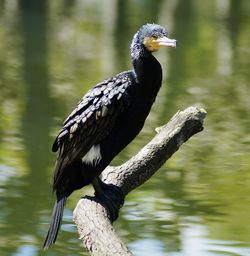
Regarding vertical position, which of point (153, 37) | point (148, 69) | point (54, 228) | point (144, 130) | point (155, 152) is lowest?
point (144, 130)

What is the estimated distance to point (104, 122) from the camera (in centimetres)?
421

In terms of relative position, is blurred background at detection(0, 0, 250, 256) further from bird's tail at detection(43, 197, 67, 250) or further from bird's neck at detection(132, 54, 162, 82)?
bird's neck at detection(132, 54, 162, 82)

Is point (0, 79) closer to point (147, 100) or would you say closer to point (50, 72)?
point (50, 72)

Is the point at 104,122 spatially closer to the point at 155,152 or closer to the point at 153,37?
the point at 155,152

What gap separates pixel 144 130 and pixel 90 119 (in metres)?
5.74

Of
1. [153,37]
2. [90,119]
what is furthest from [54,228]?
[153,37]

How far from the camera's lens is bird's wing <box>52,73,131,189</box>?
420cm

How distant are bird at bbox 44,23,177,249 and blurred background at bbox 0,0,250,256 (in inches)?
76.7

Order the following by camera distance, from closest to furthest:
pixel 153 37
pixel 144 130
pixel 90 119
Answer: pixel 153 37, pixel 90 119, pixel 144 130

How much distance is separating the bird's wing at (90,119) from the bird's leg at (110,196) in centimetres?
16

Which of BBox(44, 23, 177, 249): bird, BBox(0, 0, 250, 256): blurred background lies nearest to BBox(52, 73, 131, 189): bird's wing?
BBox(44, 23, 177, 249): bird

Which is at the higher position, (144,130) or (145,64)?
(145,64)

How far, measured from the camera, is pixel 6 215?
6922 mm

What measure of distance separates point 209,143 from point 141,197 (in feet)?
7.02
